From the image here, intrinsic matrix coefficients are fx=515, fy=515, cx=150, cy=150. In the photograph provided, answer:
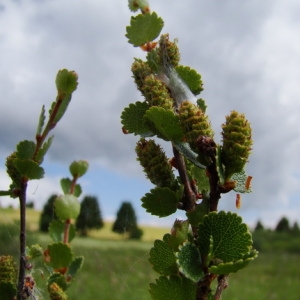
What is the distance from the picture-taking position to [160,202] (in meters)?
0.58

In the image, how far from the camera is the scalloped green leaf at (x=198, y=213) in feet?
1.72

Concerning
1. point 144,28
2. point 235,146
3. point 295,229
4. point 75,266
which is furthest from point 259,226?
point 235,146

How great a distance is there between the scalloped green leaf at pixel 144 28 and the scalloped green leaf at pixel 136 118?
0.36 feet

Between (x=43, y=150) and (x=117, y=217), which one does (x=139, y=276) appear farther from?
(x=43, y=150)

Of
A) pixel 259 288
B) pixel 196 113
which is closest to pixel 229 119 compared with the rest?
pixel 196 113

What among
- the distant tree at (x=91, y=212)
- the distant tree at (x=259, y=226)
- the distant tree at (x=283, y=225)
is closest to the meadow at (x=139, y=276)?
the distant tree at (x=283, y=225)

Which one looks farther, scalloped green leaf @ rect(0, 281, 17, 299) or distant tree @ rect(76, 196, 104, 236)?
distant tree @ rect(76, 196, 104, 236)

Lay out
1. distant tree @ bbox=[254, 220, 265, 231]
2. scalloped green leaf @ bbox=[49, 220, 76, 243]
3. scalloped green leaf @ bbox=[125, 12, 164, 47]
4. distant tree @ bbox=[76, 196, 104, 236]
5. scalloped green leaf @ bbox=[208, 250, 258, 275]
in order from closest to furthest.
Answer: scalloped green leaf @ bbox=[208, 250, 258, 275] → scalloped green leaf @ bbox=[125, 12, 164, 47] → scalloped green leaf @ bbox=[49, 220, 76, 243] → distant tree @ bbox=[76, 196, 104, 236] → distant tree @ bbox=[254, 220, 265, 231]

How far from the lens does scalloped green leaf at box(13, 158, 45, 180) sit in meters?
0.60

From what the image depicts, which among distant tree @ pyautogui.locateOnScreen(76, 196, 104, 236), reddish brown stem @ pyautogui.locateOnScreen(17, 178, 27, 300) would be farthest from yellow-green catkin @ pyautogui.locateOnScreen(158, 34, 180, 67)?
distant tree @ pyautogui.locateOnScreen(76, 196, 104, 236)

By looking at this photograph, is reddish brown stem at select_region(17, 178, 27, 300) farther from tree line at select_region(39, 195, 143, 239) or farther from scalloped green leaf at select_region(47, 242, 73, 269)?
tree line at select_region(39, 195, 143, 239)

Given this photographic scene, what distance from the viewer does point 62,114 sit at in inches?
23.3

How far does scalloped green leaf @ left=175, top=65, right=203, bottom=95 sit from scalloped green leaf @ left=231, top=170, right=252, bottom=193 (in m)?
0.13

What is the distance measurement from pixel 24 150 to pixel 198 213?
23cm
